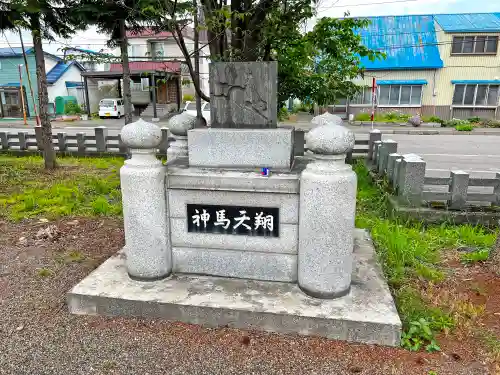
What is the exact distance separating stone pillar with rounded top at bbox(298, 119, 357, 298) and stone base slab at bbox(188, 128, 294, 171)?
0.41 m

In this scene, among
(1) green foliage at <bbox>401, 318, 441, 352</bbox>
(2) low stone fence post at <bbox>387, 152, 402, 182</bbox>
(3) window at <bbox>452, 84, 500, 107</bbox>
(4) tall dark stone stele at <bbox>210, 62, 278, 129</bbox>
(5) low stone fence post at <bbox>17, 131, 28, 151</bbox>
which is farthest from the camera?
(3) window at <bbox>452, 84, 500, 107</bbox>

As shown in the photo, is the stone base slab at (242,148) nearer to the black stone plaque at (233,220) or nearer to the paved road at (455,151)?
the black stone plaque at (233,220)

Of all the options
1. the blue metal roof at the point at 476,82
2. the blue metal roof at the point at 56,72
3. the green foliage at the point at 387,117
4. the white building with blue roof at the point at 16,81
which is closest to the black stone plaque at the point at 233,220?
the green foliage at the point at 387,117

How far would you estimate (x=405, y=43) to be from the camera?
969 inches

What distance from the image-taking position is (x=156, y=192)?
3654 millimetres

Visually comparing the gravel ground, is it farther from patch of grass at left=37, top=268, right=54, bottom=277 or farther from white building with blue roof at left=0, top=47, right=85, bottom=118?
white building with blue roof at left=0, top=47, right=85, bottom=118

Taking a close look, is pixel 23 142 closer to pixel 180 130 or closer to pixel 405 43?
pixel 180 130

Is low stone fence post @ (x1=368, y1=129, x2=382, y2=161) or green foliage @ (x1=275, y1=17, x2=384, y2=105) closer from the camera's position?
green foliage @ (x1=275, y1=17, x2=384, y2=105)

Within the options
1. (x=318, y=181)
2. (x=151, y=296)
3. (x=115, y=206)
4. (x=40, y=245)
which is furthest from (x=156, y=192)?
(x=115, y=206)

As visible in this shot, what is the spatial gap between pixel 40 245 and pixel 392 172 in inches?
236

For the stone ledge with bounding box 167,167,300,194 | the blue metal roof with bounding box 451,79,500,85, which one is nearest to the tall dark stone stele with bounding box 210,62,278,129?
the stone ledge with bounding box 167,167,300,194

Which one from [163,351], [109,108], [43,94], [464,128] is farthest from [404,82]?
[163,351]

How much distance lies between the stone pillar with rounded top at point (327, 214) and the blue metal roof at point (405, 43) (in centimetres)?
2265

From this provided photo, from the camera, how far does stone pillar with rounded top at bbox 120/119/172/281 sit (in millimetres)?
3527
